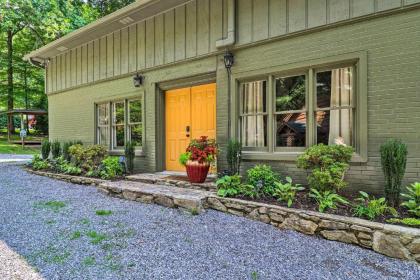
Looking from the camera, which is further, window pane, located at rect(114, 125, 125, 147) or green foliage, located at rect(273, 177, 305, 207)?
window pane, located at rect(114, 125, 125, 147)

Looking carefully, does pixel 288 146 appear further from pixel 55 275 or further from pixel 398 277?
pixel 55 275

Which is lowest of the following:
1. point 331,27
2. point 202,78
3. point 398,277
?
point 398,277

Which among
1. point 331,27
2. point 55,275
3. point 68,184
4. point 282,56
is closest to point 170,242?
point 55,275

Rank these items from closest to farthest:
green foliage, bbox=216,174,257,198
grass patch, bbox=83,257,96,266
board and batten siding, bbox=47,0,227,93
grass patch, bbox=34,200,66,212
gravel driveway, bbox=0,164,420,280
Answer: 1. gravel driveway, bbox=0,164,420,280
2. grass patch, bbox=83,257,96,266
3. green foliage, bbox=216,174,257,198
4. grass patch, bbox=34,200,66,212
5. board and batten siding, bbox=47,0,227,93

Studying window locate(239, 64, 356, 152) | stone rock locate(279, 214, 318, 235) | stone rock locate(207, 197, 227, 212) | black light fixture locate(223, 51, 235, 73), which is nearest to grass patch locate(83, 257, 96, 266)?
stone rock locate(207, 197, 227, 212)

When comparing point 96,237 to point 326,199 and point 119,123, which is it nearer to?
point 326,199

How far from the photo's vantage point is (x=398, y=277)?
2.39m

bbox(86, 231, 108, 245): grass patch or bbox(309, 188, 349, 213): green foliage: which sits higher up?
bbox(309, 188, 349, 213): green foliage

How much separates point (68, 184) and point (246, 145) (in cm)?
437

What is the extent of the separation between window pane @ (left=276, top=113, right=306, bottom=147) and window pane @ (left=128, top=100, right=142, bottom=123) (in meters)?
3.86

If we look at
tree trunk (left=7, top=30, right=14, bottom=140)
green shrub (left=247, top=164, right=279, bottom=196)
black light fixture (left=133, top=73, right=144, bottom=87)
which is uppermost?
tree trunk (left=7, top=30, right=14, bottom=140)

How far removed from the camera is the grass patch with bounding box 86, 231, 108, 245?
10.1 ft

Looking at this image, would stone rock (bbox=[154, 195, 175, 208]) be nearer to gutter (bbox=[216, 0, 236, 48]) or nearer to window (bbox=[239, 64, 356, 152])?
window (bbox=[239, 64, 356, 152])

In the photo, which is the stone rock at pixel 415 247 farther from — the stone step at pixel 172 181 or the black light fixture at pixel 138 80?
the black light fixture at pixel 138 80
